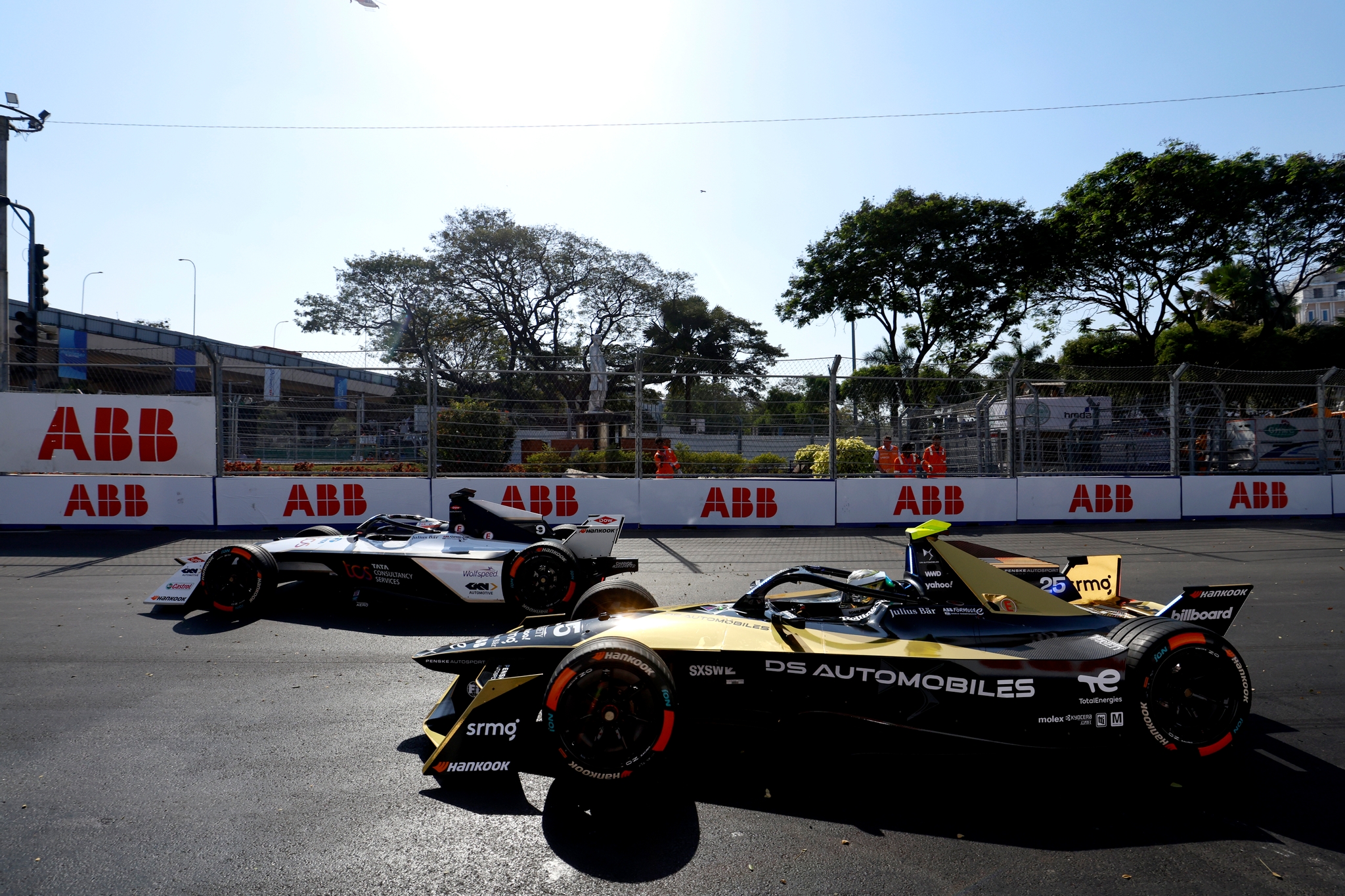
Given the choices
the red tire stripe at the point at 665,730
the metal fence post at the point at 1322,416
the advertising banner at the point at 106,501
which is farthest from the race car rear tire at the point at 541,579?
the metal fence post at the point at 1322,416

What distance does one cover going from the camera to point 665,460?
14.3 meters

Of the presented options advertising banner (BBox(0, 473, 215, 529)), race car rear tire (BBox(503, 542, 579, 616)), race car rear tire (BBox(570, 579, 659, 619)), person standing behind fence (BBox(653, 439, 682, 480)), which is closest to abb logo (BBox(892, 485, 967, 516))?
person standing behind fence (BBox(653, 439, 682, 480))

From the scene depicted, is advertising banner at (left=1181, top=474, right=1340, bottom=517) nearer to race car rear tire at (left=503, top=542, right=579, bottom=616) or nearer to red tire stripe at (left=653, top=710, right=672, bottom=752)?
race car rear tire at (left=503, top=542, right=579, bottom=616)

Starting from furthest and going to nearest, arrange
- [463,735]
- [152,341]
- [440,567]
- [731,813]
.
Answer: [152,341], [440,567], [463,735], [731,813]

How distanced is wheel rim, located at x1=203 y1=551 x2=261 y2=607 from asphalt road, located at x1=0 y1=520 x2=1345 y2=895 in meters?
1.10

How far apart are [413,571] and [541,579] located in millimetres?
1090

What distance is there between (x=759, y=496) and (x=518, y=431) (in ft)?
14.1

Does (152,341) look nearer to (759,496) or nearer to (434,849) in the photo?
(759,496)

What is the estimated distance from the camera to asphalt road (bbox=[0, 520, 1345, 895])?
2965mm

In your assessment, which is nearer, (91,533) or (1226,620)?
(1226,620)

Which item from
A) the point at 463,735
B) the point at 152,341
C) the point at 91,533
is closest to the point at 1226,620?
the point at 463,735

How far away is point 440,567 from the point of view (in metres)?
6.90

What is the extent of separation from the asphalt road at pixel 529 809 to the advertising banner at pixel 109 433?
7928 millimetres

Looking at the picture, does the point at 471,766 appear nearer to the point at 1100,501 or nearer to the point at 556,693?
the point at 556,693
